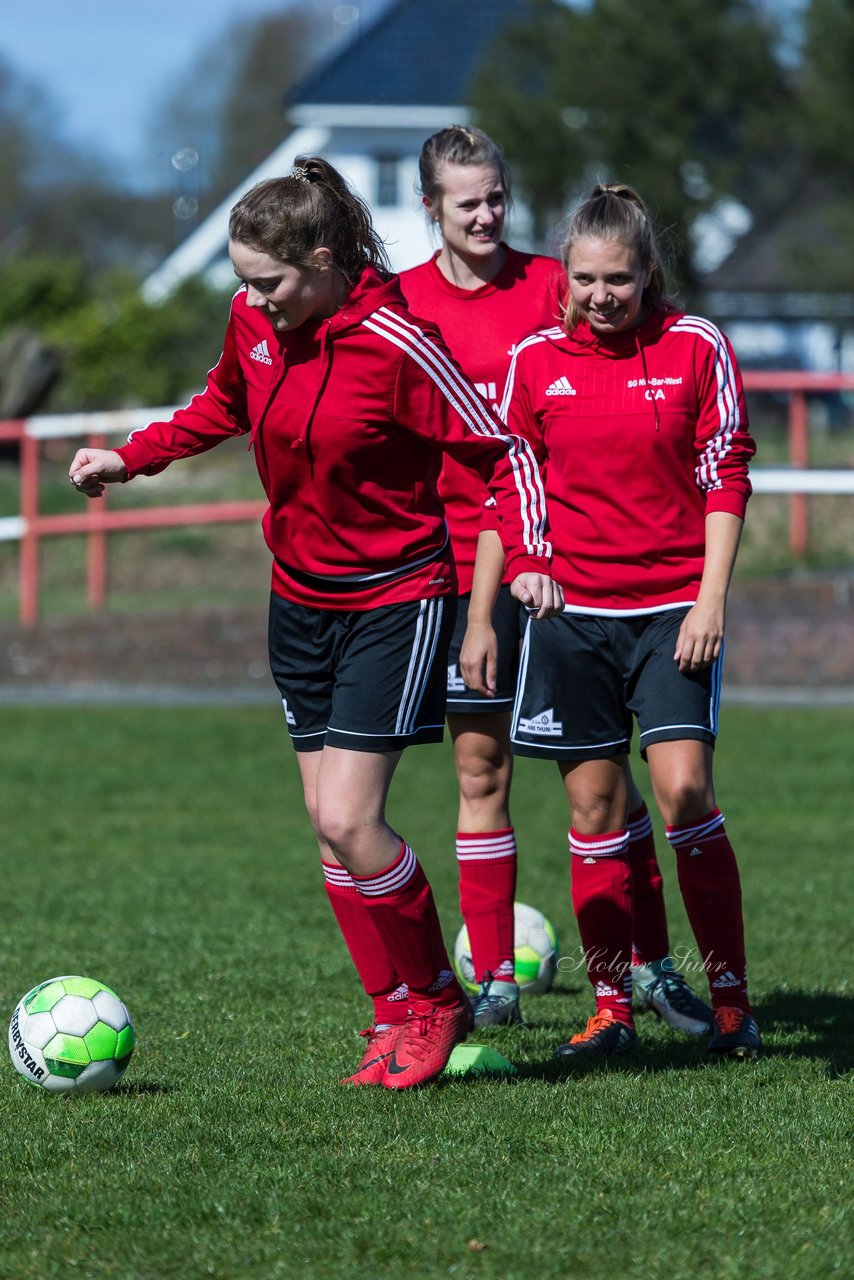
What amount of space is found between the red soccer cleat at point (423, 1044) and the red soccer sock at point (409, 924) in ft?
0.10

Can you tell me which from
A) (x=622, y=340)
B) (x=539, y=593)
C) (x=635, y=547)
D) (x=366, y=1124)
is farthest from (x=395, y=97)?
(x=366, y=1124)

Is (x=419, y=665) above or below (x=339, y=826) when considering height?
above

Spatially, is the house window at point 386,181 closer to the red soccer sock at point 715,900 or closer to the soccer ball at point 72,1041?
the red soccer sock at point 715,900

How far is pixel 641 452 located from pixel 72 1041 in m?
2.00

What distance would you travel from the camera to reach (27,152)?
6769 centimetres

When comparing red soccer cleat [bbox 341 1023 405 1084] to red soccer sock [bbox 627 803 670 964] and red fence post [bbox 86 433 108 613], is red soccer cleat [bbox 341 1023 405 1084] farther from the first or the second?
red fence post [bbox 86 433 108 613]

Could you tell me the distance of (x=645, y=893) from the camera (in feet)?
16.6

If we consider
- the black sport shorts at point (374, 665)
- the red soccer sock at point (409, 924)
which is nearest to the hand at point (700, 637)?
the black sport shorts at point (374, 665)

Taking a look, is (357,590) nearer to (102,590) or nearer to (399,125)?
(102,590)

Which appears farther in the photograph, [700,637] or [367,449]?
[700,637]

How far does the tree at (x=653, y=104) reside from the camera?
31.5 metres

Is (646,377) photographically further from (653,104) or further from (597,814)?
(653,104)

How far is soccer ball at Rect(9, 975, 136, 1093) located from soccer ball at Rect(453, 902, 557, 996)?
1.50 meters

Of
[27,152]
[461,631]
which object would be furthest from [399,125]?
[461,631]
